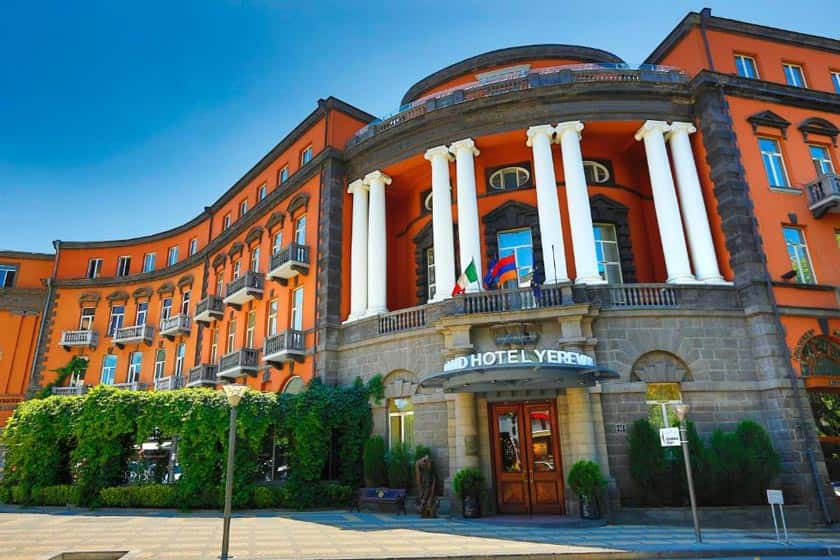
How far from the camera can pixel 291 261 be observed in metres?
22.9

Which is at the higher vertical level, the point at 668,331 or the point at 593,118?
the point at 593,118

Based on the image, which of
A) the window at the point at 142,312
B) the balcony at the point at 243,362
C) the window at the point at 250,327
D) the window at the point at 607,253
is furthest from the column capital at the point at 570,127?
the window at the point at 142,312

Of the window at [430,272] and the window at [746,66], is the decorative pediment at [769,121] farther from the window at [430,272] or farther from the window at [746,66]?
the window at [430,272]

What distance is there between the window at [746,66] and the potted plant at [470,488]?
17.8 meters

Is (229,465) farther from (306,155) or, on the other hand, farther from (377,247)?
(306,155)

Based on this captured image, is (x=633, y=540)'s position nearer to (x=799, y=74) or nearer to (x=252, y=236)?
(x=799, y=74)

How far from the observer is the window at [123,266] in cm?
4100

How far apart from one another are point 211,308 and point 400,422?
1713cm

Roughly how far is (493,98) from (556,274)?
705 centimetres

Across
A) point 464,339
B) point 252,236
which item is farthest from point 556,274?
point 252,236

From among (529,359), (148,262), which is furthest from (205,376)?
(529,359)

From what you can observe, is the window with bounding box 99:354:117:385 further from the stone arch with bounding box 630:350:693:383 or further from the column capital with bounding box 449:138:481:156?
the stone arch with bounding box 630:350:693:383

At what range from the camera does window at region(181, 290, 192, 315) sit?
3588 centimetres

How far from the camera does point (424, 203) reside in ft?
74.8
